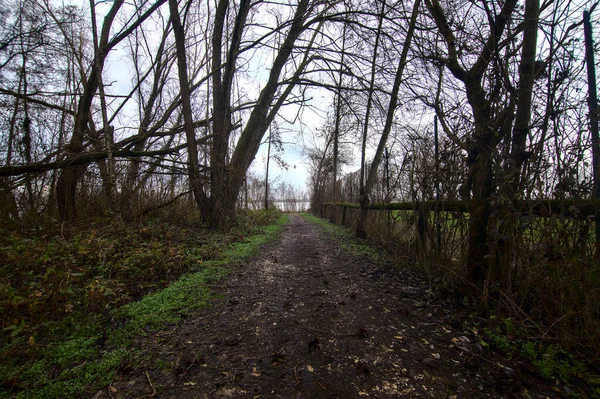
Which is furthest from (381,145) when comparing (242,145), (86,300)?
(86,300)

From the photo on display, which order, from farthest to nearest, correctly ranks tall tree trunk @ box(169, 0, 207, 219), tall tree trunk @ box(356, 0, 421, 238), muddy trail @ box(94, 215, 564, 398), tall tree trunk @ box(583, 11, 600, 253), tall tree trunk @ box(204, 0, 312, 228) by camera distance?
1. tall tree trunk @ box(204, 0, 312, 228)
2. tall tree trunk @ box(169, 0, 207, 219)
3. tall tree trunk @ box(356, 0, 421, 238)
4. tall tree trunk @ box(583, 11, 600, 253)
5. muddy trail @ box(94, 215, 564, 398)

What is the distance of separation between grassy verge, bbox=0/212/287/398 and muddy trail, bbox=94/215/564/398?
0.81ft

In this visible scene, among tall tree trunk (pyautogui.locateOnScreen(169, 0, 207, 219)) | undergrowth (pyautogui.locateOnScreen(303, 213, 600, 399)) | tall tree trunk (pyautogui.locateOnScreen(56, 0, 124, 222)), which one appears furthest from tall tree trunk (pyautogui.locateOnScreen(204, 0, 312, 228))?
undergrowth (pyautogui.locateOnScreen(303, 213, 600, 399))

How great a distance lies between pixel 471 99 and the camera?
10.00 feet

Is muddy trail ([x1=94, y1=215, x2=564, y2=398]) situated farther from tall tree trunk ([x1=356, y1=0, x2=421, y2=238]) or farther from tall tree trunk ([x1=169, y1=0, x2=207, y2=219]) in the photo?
tall tree trunk ([x1=169, y1=0, x2=207, y2=219])

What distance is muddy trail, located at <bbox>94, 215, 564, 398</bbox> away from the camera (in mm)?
1728

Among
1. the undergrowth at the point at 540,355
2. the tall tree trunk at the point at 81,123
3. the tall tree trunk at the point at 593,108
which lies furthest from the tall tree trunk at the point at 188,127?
the tall tree trunk at the point at 593,108

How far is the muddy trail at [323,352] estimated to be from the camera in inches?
68.0

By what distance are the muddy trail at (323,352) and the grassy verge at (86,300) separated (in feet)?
0.81

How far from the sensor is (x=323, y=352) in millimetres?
2123

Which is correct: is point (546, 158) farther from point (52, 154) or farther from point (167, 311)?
point (52, 154)

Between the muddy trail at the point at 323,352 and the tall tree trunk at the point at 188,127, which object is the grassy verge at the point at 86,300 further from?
the tall tree trunk at the point at 188,127

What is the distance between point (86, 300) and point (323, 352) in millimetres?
2481

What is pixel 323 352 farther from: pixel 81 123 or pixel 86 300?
pixel 81 123
